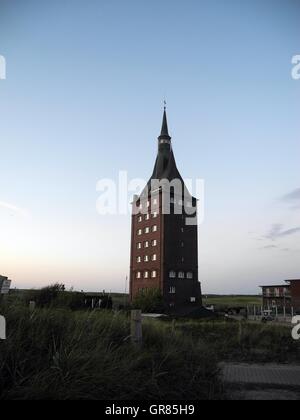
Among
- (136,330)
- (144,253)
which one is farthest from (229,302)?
(136,330)

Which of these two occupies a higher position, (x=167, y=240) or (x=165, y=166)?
(x=165, y=166)

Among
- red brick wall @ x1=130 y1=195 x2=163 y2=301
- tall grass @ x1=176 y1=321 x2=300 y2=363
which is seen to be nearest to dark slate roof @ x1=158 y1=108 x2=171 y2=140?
red brick wall @ x1=130 y1=195 x2=163 y2=301

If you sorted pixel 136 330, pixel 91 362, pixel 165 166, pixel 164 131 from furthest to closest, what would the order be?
1. pixel 164 131
2. pixel 165 166
3. pixel 136 330
4. pixel 91 362

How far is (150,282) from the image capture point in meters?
69.1

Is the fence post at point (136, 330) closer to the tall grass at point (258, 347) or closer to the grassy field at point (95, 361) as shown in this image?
the grassy field at point (95, 361)

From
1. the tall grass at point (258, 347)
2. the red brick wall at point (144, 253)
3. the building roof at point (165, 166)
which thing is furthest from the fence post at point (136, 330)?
the building roof at point (165, 166)

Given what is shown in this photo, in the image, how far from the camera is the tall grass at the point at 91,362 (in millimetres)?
5520

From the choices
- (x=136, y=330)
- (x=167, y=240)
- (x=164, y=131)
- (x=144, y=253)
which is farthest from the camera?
(x=164, y=131)

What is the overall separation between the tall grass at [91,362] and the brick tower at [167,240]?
189ft

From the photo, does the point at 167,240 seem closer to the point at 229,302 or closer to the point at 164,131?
the point at 164,131

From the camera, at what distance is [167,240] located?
2689 inches

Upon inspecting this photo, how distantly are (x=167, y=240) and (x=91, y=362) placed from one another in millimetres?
62311

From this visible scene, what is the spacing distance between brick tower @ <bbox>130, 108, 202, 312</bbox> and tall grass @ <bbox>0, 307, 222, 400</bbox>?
189ft

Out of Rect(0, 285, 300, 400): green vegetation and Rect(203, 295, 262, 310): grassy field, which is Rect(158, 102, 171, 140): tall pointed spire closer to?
Rect(203, 295, 262, 310): grassy field
